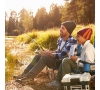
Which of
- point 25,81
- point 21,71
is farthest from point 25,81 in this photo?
point 21,71

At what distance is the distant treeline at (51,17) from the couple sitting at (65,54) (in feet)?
0.26

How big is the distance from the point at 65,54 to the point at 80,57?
0.14 meters

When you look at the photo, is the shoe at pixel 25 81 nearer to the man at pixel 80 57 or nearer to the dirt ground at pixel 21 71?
the dirt ground at pixel 21 71

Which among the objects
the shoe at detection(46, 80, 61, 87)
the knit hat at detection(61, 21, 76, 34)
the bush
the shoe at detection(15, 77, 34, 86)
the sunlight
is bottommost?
the shoe at detection(46, 80, 61, 87)

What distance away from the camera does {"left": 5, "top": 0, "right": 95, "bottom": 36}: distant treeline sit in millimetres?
2803

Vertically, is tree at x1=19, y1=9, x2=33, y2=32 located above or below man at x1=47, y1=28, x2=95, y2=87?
above

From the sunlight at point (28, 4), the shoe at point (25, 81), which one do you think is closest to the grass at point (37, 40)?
the shoe at point (25, 81)

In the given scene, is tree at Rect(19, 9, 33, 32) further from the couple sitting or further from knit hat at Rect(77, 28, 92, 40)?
knit hat at Rect(77, 28, 92, 40)

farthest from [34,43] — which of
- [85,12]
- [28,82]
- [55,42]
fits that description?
[85,12]

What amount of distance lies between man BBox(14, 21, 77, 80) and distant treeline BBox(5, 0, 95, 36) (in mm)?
82

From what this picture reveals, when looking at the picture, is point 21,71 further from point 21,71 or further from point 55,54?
point 55,54

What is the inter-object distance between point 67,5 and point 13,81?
35.1 inches

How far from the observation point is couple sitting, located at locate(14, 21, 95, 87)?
276 cm

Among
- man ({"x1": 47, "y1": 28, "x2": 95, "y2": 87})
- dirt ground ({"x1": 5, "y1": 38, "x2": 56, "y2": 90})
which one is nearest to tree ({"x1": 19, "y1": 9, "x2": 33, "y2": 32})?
dirt ground ({"x1": 5, "y1": 38, "x2": 56, "y2": 90})
